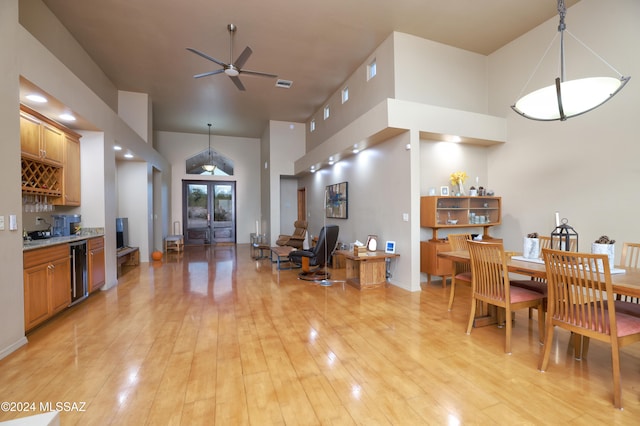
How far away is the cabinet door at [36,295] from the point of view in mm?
2899

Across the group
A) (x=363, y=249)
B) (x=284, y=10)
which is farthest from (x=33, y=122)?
(x=363, y=249)

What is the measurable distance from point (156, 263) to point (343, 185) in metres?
5.18

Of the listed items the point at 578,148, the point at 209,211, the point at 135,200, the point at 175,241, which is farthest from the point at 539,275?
the point at 209,211

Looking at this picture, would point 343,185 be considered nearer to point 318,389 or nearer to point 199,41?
point 199,41

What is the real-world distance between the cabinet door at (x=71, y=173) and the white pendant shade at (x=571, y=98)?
616cm

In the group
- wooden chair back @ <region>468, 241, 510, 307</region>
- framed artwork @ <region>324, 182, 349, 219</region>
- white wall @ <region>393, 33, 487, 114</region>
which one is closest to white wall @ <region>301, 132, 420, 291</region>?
framed artwork @ <region>324, 182, 349, 219</region>

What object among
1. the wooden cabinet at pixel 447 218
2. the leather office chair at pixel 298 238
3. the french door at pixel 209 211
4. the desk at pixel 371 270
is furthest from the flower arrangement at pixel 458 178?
the french door at pixel 209 211

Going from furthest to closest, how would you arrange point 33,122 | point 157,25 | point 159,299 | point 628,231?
point 157,25 → point 159,299 → point 628,231 → point 33,122

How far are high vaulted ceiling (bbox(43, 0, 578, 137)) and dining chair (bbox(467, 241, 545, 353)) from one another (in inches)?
153

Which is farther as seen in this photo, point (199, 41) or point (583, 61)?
point (199, 41)

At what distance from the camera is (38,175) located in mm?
3879

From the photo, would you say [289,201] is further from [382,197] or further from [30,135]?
[30,135]

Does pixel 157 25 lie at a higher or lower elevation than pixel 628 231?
higher

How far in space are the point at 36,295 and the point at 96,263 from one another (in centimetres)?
145
